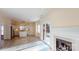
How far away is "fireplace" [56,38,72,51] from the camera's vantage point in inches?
68.2

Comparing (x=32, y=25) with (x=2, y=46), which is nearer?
(x=2, y=46)

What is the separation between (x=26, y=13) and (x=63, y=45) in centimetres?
101

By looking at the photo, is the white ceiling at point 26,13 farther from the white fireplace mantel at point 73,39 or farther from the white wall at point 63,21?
the white fireplace mantel at point 73,39

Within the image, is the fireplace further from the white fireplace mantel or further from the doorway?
the doorway

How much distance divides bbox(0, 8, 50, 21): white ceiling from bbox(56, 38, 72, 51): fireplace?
67 centimetres

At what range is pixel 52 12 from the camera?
1857 mm

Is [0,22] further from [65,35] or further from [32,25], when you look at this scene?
[65,35]

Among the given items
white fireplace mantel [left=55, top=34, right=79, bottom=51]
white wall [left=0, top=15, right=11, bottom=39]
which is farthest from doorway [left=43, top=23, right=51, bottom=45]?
white wall [left=0, top=15, right=11, bottom=39]

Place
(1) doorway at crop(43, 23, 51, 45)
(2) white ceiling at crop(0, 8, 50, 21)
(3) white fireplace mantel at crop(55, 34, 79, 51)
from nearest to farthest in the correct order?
(3) white fireplace mantel at crop(55, 34, 79, 51) < (2) white ceiling at crop(0, 8, 50, 21) < (1) doorway at crop(43, 23, 51, 45)

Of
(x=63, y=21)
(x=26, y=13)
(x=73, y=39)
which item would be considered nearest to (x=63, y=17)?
Answer: (x=63, y=21)

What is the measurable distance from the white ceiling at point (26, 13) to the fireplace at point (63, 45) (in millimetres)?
666
